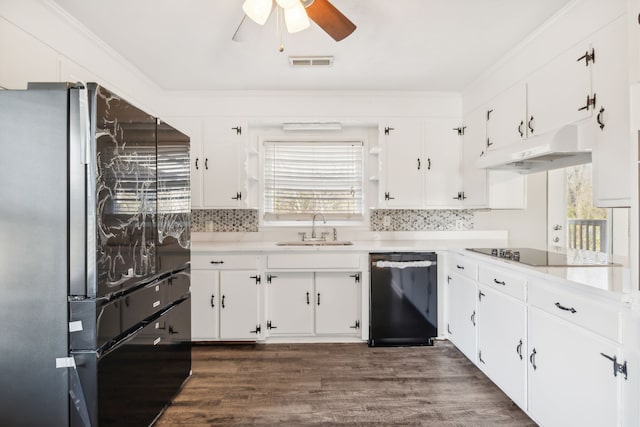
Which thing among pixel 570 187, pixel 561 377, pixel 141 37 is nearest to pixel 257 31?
pixel 141 37

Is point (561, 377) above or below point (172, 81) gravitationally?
below

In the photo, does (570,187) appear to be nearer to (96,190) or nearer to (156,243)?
(156,243)

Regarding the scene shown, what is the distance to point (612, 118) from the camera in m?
1.77

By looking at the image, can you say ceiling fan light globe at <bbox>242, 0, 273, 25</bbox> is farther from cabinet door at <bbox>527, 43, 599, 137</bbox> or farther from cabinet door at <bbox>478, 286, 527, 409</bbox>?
cabinet door at <bbox>478, 286, 527, 409</bbox>

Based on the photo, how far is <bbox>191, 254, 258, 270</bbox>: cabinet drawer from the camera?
3.15m

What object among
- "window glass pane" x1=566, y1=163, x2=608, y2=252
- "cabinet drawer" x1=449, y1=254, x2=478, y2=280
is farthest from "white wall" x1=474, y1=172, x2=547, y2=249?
"cabinet drawer" x1=449, y1=254, x2=478, y2=280

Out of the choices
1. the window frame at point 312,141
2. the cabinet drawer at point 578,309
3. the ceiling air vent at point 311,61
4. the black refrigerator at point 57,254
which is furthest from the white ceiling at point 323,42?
the cabinet drawer at point 578,309

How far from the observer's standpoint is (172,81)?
3.21 m

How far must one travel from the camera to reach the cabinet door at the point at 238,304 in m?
3.16

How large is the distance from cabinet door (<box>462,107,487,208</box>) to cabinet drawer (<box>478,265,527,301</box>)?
0.81 m

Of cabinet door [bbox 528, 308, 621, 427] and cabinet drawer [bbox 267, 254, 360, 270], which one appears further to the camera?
cabinet drawer [bbox 267, 254, 360, 270]

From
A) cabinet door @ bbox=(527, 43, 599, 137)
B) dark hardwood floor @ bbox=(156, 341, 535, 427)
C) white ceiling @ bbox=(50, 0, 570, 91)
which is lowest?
dark hardwood floor @ bbox=(156, 341, 535, 427)

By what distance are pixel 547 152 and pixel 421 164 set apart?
5.02ft

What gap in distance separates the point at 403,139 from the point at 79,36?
2724 millimetres
